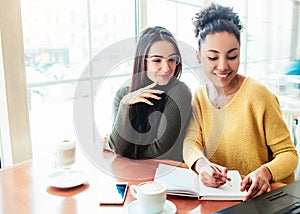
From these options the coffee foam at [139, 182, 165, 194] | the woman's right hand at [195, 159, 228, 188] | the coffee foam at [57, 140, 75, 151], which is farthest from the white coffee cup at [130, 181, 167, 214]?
the coffee foam at [57, 140, 75, 151]

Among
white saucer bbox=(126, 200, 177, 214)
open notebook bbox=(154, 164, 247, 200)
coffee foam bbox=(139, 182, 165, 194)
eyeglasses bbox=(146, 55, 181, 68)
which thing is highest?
eyeglasses bbox=(146, 55, 181, 68)

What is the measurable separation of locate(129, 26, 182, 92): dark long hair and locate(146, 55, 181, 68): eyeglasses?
0.02 m

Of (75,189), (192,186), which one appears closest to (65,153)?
(75,189)

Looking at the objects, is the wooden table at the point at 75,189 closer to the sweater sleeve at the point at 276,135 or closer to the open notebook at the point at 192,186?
the open notebook at the point at 192,186

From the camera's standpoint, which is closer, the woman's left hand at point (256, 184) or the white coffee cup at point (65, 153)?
the woman's left hand at point (256, 184)

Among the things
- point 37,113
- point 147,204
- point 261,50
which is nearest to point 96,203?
point 147,204

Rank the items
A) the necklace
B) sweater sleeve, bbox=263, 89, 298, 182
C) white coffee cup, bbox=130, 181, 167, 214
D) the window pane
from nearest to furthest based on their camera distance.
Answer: white coffee cup, bbox=130, 181, 167, 214 < sweater sleeve, bbox=263, 89, 298, 182 < the necklace < the window pane

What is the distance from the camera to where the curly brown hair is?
1286 mm

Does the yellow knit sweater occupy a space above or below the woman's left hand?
above

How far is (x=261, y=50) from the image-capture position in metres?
4.23

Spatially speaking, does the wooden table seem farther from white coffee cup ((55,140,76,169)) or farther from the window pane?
the window pane

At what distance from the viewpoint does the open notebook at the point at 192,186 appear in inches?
39.4

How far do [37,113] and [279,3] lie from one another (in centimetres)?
340

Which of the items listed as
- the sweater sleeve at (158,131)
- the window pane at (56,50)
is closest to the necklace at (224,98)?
the sweater sleeve at (158,131)
